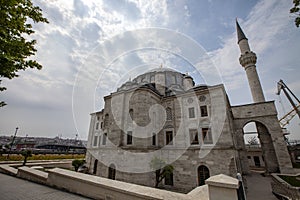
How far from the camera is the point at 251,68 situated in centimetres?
2048

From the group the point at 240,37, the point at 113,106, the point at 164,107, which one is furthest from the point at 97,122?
the point at 240,37

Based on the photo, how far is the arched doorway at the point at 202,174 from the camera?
41.8 feet

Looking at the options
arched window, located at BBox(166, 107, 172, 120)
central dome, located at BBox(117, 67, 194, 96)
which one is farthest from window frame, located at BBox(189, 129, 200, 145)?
central dome, located at BBox(117, 67, 194, 96)

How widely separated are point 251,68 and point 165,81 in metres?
12.8

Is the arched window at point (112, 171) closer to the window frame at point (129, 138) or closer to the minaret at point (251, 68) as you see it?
the window frame at point (129, 138)

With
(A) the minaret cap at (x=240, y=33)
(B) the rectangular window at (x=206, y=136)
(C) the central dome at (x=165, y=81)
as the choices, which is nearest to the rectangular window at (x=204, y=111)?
(B) the rectangular window at (x=206, y=136)

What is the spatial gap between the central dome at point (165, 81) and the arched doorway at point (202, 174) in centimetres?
1104

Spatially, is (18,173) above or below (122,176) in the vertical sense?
above

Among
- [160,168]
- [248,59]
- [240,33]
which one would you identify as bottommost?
[160,168]

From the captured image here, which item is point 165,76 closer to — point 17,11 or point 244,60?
point 244,60

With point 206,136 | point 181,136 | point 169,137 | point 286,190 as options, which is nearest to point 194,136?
point 206,136

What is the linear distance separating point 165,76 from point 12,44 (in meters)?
20.6

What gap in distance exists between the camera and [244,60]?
20703mm

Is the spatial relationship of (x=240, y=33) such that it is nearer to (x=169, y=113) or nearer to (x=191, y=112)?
(x=191, y=112)
